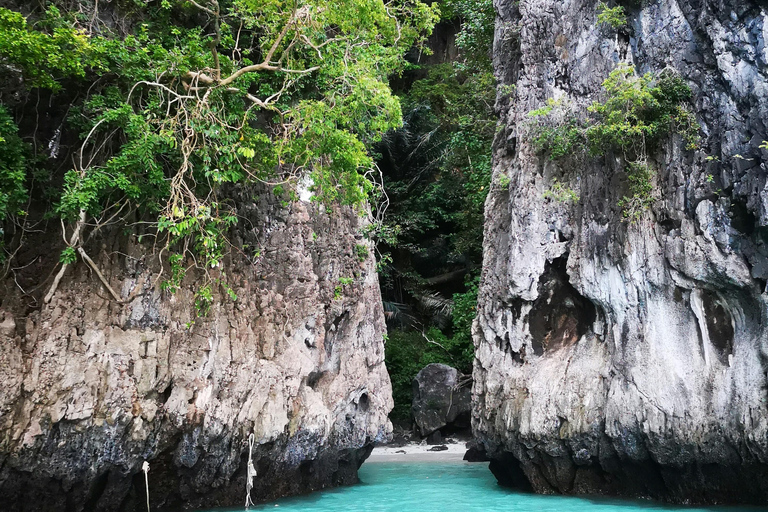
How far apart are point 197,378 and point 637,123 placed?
8031 millimetres

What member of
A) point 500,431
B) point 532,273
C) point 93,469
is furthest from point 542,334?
point 93,469

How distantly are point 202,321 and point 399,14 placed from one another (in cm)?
704

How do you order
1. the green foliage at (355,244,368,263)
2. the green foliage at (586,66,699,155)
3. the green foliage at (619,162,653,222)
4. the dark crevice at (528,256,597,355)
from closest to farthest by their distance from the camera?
the green foliage at (586,66,699,155)
the green foliage at (619,162,653,222)
the dark crevice at (528,256,597,355)
the green foliage at (355,244,368,263)

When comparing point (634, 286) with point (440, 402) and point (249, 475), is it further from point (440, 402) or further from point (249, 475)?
point (440, 402)

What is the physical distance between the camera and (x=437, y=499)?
32.9 feet

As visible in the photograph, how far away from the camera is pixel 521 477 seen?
11.1 metres

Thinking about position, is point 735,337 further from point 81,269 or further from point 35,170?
point 35,170

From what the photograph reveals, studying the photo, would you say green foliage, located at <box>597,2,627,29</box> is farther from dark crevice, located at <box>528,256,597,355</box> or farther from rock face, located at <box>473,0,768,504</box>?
dark crevice, located at <box>528,256,597,355</box>

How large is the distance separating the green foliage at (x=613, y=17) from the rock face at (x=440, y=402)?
32.9 ft

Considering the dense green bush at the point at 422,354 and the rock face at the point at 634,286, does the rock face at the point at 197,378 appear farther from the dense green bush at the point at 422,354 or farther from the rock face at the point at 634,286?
the dense green bush at the point at 422,354

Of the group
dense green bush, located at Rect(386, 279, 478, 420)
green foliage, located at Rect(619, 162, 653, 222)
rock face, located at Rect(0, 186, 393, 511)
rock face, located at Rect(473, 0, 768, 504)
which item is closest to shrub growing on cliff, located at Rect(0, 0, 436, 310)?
rock face, located at Rect(0, 186, 393, 511)

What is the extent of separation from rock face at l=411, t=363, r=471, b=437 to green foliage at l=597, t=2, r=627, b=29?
10.0m

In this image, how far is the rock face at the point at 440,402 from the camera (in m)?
16.7

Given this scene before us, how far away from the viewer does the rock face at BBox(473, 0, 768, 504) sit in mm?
8328
